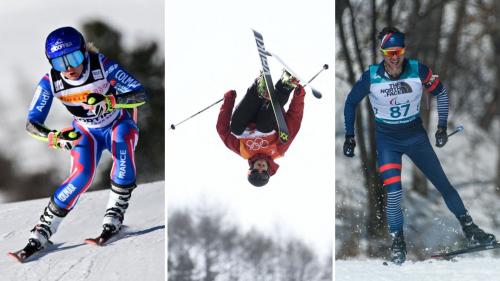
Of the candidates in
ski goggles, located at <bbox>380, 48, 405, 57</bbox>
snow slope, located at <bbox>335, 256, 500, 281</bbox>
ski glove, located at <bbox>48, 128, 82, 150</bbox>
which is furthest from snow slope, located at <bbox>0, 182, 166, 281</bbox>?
ski goggles, located at <bbox>380, 48, 405, 57</bbox>

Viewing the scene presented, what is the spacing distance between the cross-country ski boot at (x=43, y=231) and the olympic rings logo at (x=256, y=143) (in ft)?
4.70

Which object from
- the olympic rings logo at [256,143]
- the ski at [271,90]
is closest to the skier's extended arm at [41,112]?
the olympic rings logo at [256,143]

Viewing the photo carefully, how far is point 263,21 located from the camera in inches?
219

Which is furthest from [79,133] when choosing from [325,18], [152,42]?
[325,18]

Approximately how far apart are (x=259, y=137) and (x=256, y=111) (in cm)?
19

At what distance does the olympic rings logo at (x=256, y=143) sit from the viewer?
557 cm

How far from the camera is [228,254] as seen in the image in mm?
5621

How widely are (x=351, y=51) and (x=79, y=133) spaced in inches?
82.3

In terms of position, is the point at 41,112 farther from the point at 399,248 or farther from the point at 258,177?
the point at 399,248

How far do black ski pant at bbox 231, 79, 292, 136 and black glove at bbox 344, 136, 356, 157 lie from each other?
536mm

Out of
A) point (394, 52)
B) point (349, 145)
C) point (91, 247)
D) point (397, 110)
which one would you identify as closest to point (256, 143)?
point (349, 145)

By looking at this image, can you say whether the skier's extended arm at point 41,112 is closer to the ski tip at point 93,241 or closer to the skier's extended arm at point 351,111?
the ski tip at point 93,241

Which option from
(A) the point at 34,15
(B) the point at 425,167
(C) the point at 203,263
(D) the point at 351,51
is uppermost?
(A) the point at 34,15

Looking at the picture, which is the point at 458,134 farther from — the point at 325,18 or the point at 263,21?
the point at 263,21
